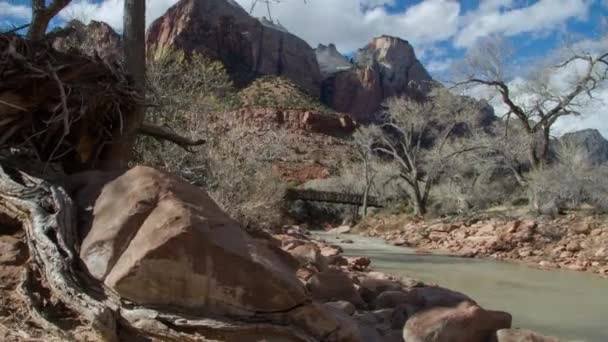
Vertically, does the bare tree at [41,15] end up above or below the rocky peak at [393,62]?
below

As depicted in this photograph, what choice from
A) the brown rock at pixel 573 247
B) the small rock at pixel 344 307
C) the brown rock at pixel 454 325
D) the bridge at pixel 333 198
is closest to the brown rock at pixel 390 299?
the brown rock at pixel 454 325

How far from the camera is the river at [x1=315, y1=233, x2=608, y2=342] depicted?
6.16 meters

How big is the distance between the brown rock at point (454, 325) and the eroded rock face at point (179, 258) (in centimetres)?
146

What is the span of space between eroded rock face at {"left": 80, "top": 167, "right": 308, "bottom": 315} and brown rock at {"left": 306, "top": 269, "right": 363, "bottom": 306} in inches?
64.5

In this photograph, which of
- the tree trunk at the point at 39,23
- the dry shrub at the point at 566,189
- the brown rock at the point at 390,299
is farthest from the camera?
the dry shrub at the point at 566,189

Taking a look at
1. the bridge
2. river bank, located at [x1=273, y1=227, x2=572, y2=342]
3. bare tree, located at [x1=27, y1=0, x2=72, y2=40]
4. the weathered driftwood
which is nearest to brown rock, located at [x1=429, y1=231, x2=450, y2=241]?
river bank, located at [x1=273, y1=227, x2=572, y2=342]

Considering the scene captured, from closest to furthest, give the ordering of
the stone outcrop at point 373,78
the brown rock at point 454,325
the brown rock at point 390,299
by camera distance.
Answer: the brown rock at point 454,325 → the brown rock at point 390,299 → the stone outcrop at point 373,78

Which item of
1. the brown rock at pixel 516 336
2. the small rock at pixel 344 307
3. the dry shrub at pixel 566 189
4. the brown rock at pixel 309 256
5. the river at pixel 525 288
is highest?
the dry shrub at pixel 566 189

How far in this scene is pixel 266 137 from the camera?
14.9m

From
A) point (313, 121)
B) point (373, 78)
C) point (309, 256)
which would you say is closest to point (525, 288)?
point (309, 256)

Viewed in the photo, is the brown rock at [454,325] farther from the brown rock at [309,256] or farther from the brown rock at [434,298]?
the brown rock at [309,256]

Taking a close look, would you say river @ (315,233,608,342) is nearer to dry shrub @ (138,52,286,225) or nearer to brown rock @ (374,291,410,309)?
brown rock @ (374,291,410,309)

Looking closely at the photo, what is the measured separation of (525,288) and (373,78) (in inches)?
3605

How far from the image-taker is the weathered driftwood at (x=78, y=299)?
8.43 ft
